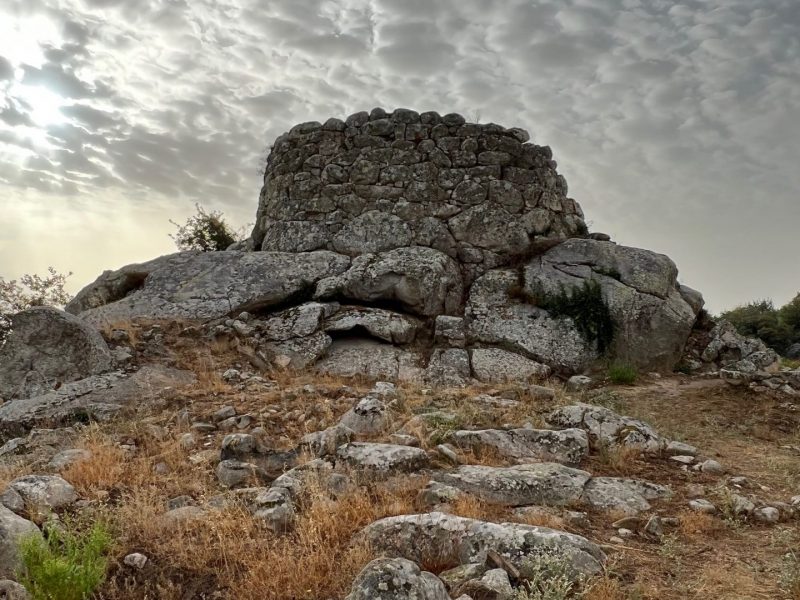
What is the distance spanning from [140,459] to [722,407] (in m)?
7.38

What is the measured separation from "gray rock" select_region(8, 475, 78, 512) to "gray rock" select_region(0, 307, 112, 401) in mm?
4128

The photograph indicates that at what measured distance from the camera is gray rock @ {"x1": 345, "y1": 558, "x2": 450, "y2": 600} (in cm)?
280

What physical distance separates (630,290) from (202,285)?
781 centimetres

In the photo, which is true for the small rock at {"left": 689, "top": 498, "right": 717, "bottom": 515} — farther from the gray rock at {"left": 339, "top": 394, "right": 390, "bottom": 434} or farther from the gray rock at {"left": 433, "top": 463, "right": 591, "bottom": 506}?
the gray rock at {"left": 339, "top": 394, "right": 390, "bottom": 434}

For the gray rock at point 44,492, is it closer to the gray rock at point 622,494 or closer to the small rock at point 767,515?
the gray rock at point 622,494

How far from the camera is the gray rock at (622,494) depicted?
4.54 meters

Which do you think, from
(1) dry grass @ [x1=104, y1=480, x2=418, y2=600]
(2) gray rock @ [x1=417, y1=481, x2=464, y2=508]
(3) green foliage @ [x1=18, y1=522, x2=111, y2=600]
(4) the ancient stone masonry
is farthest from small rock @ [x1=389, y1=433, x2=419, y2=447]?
(4) the ancient stone masonry

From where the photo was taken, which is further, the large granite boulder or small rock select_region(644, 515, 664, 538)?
the large granite boulder

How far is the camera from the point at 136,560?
11.8ft

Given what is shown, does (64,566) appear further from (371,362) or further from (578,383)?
A: (578,383)

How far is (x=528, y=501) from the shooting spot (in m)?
4.53

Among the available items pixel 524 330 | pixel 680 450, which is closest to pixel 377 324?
pixel 524 330

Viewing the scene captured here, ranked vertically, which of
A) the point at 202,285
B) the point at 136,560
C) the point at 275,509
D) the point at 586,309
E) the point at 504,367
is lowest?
the point at 136,560

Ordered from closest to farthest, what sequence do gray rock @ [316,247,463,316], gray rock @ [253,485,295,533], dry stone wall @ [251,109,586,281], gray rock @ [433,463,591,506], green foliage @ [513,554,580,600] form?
green foliage @ [513,554,580,600]
gray rock @ [253,485,295,533]
gray rock @ [433,463,591,506]
gray rock @ [316,247,463,316]
dry stone wall @ [251,109,586,281]
